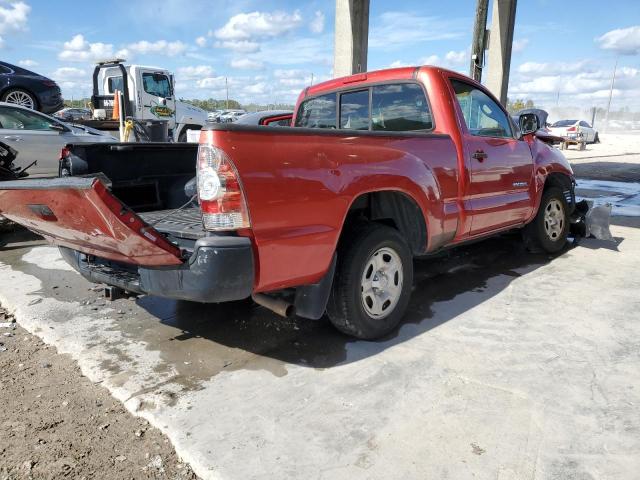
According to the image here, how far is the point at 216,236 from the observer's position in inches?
102

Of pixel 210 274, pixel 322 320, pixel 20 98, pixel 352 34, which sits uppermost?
pixel 352 34

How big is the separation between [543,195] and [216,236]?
14.0ft

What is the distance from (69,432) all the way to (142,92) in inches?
619

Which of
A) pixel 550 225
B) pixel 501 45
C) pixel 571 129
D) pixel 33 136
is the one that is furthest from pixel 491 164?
pixel 571 129

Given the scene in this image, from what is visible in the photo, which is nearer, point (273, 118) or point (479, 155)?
point (479, 155)

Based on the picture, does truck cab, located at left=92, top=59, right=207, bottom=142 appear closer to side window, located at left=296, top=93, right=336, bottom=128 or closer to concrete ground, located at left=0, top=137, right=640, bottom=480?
side window, located at left=296, top=93, right=336, bottom=128

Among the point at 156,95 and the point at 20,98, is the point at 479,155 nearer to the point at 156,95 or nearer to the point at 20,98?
the point at 20,98

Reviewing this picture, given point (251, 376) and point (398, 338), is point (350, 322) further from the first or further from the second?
point (251, 376)

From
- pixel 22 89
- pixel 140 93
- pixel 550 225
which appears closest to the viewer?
pixel 550 225

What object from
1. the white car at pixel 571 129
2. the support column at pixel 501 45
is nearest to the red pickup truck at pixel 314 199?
the support column at pixel 501 45

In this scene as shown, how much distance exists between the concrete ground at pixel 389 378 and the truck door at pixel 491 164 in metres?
0.71

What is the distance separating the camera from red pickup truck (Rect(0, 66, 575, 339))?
2.56m

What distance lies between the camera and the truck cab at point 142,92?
1616cm

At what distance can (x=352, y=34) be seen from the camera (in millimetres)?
12367
